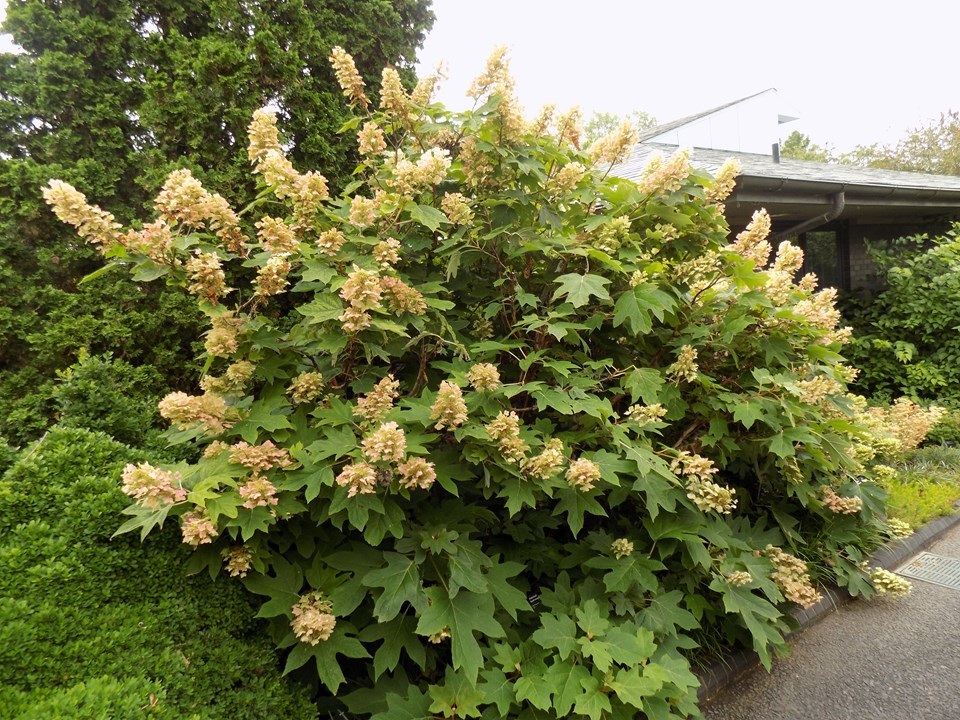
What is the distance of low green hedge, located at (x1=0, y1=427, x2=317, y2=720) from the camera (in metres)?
1.41

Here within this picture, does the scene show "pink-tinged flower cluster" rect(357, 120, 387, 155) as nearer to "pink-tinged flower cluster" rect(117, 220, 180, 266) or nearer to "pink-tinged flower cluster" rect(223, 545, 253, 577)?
"pink-tinged flower cluster" rect(117, 220, 180, 266)

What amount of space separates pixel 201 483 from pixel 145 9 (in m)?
2.90

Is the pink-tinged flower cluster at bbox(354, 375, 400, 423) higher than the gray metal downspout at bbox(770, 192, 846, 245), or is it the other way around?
the gray metal downspout at bbox(770, 192, 846, 245)

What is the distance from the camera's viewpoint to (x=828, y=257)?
29.9 ft

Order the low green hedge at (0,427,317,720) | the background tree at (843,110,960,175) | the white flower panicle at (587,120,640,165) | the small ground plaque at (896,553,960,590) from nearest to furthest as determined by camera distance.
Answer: the low green hedge at (0,427,317,720) < the white flower panicle at (587,120,640,165) < the small ground plaque at (896,553,960,590) < the background tree at (843,110,960,175)

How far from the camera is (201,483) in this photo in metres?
1.66

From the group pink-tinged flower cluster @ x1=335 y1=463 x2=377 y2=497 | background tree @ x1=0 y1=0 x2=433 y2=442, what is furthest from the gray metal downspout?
pink-tinged flower cluster @ x1=335 y1=463 x2=377 y2=497

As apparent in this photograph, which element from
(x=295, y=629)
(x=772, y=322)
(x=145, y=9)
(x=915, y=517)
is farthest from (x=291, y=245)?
(x=915, y=517)

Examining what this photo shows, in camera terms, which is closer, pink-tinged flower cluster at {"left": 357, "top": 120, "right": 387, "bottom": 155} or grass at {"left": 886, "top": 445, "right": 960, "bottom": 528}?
pink-tinged flower cluster at {"left": 357, "top": 120, "right": 387, "bottom": 155}

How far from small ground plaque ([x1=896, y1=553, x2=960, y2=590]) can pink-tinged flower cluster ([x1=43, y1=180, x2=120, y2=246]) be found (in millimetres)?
4708

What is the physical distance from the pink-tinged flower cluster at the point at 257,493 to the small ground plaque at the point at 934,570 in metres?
4.01

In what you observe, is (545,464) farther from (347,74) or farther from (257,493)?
(347,74)

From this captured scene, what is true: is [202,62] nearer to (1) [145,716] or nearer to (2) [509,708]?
(1) [145,716]

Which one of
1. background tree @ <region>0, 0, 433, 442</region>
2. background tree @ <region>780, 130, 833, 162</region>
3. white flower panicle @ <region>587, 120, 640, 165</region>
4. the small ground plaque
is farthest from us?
background tree @ <region>780, 130, 833, 162</region>
